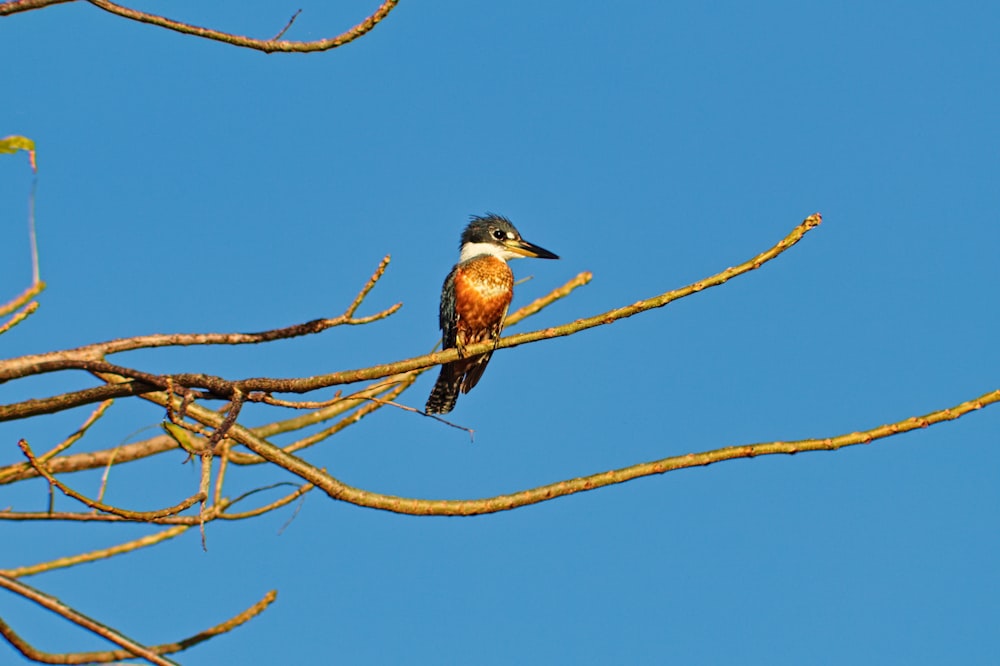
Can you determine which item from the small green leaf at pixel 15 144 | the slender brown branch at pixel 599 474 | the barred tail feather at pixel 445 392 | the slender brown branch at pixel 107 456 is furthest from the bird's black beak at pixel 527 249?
the small green leaf at pixel 15 144

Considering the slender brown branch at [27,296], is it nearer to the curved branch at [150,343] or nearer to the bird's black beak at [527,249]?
the curved branch at [150,343]

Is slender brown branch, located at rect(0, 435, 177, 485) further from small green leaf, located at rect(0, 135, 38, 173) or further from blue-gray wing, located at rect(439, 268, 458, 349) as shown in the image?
blue-gray wing, located at rect(439, 268, 458, 349)

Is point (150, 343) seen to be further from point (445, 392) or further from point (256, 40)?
point (445, 392)

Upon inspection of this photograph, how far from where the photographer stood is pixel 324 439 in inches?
187

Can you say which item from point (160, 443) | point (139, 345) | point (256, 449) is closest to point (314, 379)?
point (256, 449)

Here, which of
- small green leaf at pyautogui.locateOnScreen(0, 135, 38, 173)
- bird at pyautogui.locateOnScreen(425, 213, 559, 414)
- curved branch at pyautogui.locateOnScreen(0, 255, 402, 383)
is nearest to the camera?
small green leaf at pyautogui.locateOnScreen(0, 135, 38, 173)

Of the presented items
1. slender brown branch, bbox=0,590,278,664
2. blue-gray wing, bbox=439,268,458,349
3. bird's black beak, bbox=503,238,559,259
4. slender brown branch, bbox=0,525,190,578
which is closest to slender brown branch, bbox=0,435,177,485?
slender brown branch, bbox=0,525,190,578

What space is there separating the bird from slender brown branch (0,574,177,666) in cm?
431

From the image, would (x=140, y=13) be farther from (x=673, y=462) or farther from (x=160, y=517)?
(x=673, y=462)

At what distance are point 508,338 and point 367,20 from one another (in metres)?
1.13

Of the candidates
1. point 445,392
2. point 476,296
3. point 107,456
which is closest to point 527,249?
point 476,296

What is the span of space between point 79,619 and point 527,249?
568 cm

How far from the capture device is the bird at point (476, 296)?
738cm

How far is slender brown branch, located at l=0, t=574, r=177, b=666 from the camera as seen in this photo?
2.62 meters
